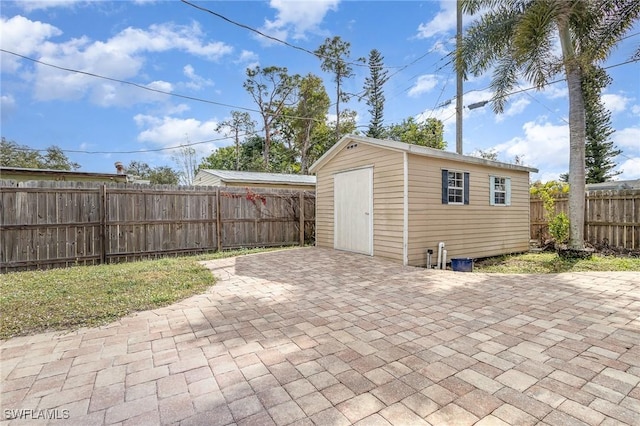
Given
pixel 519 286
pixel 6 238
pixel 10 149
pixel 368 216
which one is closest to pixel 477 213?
pixel 368 216

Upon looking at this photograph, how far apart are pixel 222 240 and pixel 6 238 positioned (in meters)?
4.29

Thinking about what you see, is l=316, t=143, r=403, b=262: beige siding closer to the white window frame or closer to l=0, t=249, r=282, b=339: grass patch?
the white window frame

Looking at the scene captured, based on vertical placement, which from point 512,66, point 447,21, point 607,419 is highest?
point 447,21

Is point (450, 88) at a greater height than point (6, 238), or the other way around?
point (450, 88)

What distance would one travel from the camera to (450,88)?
1079 cm

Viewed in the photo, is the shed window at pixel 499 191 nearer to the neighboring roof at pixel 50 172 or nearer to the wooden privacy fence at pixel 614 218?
the wooden privacy fence at pixel 614 218

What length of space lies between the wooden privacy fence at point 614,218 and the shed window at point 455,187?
417 cm

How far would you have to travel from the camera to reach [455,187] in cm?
755

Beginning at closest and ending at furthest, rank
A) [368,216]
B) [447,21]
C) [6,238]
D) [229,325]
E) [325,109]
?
1. [229,325]
2. [6,238]
3. [368,216]
4. [447,21]
5. [325,109]

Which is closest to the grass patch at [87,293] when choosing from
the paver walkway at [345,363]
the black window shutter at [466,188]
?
the paver walkway at [345,363]

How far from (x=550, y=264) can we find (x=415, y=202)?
3.62 meters

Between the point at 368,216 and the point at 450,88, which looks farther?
the point at 450,88

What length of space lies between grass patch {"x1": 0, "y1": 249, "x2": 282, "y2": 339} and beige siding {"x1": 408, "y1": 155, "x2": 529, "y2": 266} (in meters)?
4.40

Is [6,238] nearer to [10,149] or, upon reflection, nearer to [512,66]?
[512,66]
